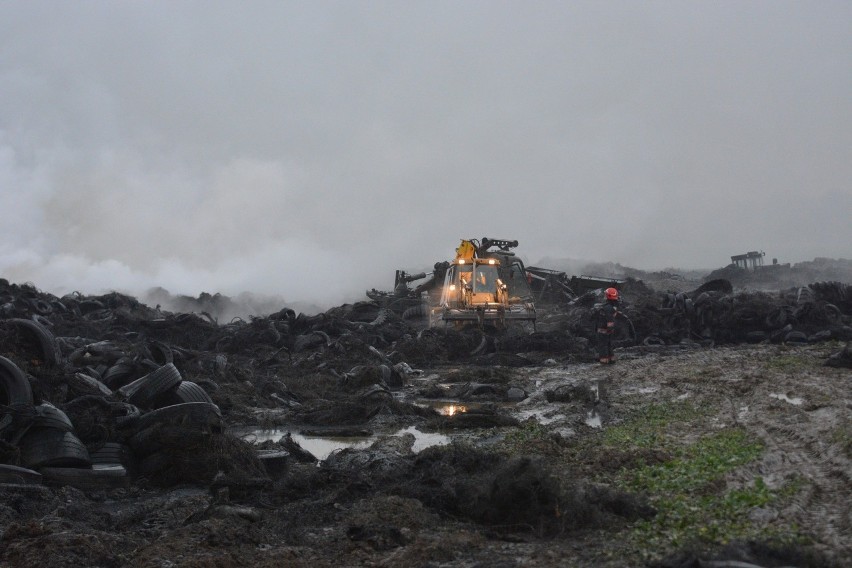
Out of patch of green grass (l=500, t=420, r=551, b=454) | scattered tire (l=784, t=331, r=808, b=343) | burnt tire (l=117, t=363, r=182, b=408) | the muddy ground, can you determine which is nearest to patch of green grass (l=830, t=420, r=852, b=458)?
the muddy ground

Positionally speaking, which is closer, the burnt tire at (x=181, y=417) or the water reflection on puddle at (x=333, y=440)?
the burnt tire at (x=181, y=417)

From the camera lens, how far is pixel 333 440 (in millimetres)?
9312

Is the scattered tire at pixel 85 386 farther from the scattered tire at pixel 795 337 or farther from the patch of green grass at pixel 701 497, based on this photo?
the scattered tire at pixel 795 337

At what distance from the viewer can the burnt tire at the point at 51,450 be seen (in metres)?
6.38

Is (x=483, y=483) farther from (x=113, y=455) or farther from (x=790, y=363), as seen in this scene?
(x=790, y=363)

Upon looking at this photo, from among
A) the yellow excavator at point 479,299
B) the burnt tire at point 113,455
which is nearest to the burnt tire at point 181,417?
the burnt tire at point 113,455

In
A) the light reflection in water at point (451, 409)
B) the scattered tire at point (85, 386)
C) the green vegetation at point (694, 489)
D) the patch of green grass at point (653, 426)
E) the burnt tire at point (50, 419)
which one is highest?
the scattered tire at point (85, 386)

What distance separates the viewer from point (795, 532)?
414 centimetres

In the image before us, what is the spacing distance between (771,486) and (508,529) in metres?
1.88

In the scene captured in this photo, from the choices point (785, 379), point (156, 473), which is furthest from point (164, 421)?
point (785, 379)

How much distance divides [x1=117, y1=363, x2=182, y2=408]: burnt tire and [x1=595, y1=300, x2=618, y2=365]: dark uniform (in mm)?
9316

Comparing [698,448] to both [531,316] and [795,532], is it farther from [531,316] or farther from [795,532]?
→ [531,316]

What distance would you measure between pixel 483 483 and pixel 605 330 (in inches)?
420

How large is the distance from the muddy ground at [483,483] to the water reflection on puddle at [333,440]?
0.09 meters
